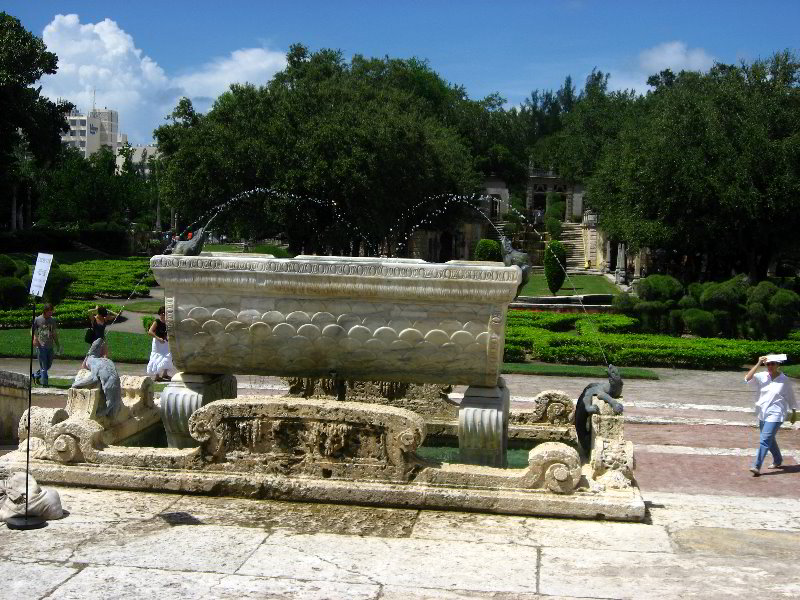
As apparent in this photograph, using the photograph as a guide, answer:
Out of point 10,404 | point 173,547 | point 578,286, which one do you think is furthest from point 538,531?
point 578,286

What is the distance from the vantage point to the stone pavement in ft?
19.7

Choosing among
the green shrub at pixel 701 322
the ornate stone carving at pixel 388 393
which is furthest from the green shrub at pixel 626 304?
the ornate stone carving at pixel 388 393

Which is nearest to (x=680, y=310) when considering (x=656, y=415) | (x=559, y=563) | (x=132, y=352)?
(x=656, y=415)

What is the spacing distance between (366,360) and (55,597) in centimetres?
365

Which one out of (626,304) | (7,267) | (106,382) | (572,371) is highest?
(7,267)

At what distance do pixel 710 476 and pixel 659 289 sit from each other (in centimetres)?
1419

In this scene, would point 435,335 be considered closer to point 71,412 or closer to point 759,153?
point 71,412

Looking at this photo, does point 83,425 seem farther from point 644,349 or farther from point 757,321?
point 757,321

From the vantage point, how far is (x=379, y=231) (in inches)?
1476

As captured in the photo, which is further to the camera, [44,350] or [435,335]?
[44,350]

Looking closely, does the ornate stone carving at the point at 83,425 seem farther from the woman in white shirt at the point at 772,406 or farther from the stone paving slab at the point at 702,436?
the woman in white shirt at the point at 772,406

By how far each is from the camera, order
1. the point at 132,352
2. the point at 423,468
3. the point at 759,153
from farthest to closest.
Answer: the point at 759,153
the point at 132,352
the point at 423,468

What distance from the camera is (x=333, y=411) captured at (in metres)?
7.79

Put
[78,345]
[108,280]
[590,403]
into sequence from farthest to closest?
[108,280]
[78,345]
[590,403]
